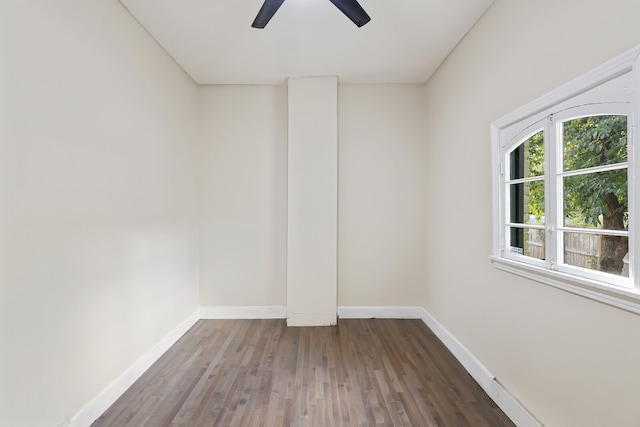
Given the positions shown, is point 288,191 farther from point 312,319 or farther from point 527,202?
point 527,202

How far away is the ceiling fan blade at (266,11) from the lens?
176cm

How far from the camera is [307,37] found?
8.41ft

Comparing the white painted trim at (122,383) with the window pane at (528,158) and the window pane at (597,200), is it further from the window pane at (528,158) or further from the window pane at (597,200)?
the window pane at (528,158)

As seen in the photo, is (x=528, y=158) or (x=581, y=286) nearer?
(x=581, y=286)

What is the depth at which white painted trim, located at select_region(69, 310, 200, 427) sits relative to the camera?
5.75 ft

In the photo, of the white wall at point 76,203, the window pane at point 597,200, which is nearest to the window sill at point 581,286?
the window pane at point 597,200

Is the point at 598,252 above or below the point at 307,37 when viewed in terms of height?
below

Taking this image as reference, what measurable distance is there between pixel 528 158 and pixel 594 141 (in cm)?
49

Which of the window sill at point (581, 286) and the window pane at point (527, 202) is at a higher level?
the window pane at point (527, 202)

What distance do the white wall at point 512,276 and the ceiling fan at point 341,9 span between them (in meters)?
0.97

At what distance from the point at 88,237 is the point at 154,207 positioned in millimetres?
780

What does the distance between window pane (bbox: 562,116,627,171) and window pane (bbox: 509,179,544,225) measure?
0.26 metres

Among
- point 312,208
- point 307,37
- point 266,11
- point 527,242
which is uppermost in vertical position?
point 307,37

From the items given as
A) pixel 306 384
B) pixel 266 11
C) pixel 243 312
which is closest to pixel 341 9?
pixel 266 11
